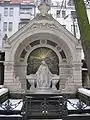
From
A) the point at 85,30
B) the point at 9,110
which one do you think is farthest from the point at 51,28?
the point at 85,30

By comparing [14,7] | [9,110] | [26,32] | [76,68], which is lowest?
[9,110]

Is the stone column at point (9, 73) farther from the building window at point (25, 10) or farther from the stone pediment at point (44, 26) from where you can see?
the building window at point (25, 10)

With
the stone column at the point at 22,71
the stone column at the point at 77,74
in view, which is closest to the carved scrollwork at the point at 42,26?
the stone column at the point at 22,71

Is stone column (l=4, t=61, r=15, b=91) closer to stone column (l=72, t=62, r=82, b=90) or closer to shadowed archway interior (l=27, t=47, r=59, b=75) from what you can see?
shadowed archway interior (l=27, t=47, r=59, b=75)

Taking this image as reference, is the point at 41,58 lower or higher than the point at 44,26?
lower

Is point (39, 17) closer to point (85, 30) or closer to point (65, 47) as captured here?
point (65, 47)

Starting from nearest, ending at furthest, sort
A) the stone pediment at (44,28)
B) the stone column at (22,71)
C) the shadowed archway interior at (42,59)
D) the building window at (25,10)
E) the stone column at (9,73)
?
the stone column at (9,73) → the stone pediment at (44,28) → the stone column at (22,71) → the shadowed archway interior at (42,59) → the building window at (25,10)

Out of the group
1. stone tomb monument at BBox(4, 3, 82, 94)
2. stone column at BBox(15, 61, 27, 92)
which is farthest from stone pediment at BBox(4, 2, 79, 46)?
stone column at BBox(15, 61, 27, 92)

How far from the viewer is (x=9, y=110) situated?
9.73m

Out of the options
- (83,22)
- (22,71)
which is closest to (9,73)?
(22,71)

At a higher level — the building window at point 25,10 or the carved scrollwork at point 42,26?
the building window at point 25,10

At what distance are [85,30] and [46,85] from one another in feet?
41.3

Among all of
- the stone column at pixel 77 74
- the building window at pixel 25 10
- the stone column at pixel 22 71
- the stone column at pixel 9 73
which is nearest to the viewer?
the stone column at pixel 9 73

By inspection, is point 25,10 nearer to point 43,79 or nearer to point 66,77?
point 66,77
